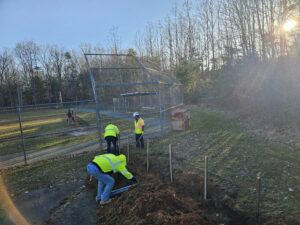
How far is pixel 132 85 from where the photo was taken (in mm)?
12820

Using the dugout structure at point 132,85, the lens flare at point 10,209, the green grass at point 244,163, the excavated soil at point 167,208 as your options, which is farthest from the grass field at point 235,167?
the dugout structure at point 132,85

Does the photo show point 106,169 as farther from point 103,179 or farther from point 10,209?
point 10,209

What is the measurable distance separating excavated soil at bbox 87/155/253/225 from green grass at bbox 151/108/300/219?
1.29 ft

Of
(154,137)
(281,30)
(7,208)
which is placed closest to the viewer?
(7,208)

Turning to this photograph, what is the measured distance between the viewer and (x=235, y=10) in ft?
92.2

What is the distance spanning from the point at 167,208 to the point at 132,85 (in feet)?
28.3

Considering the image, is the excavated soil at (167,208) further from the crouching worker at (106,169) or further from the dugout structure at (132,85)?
the dugout structure at (132,85)

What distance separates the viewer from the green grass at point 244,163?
569 cm

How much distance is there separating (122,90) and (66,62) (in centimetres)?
4497

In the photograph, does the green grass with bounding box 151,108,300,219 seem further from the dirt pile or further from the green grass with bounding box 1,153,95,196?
the green grass with bounding box 1,153,95,196

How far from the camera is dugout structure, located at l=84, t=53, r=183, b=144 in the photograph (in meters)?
13.2

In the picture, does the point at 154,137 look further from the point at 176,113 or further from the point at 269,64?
the point at 269,64

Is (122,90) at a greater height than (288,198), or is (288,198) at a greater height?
(122,90)

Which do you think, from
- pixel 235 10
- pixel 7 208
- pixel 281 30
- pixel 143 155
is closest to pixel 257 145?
pixel 143 155
